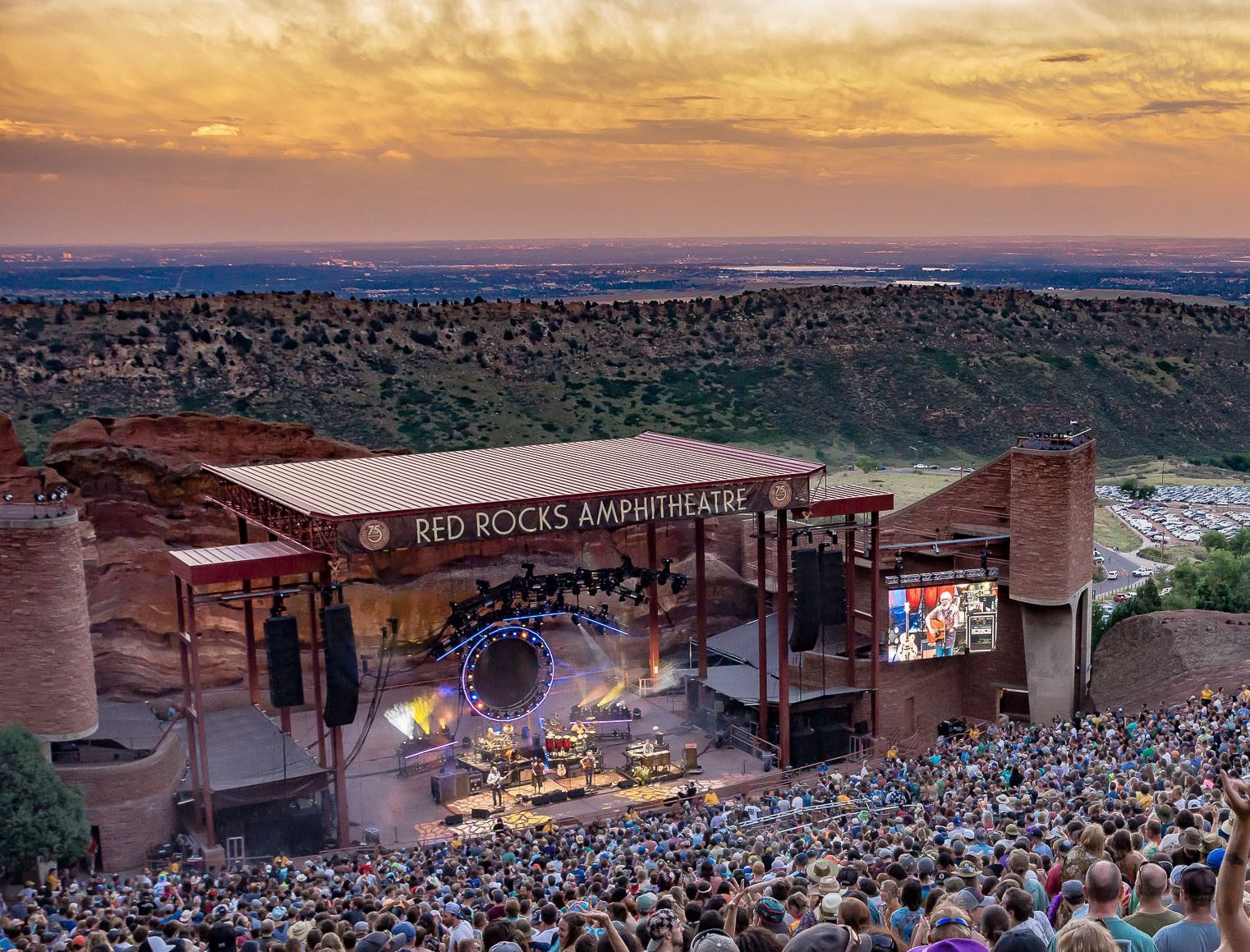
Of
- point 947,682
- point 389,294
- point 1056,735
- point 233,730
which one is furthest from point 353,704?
point 389,294

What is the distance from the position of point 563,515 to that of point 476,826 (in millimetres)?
6263

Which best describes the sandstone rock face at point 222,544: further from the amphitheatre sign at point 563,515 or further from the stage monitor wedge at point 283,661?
the stage monitor wedge at point 283,661

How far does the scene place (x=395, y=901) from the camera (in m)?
17.1

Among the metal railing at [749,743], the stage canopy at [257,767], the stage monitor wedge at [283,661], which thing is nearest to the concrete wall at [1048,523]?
the metal railing at [749,743]

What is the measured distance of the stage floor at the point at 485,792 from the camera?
29141 mm

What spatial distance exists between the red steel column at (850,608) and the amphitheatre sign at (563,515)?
8.05 feet

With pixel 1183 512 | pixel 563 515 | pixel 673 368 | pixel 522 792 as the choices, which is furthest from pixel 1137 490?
pixel 522 792

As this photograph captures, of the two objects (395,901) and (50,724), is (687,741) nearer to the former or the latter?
(50,724)

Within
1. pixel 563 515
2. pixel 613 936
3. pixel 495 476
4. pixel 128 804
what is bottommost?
pixel 128 804

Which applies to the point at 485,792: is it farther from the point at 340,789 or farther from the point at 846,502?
the point at 846,502

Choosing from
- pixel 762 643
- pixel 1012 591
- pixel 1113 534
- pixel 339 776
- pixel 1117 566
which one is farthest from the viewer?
pixel 1113 534

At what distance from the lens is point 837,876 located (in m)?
12.9

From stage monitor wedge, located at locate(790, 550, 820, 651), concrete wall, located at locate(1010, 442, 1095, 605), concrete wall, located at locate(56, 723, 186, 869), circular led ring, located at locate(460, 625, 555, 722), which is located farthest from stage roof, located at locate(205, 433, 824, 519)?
concrete wall, located at locate(1010, 442, 1095, 605)

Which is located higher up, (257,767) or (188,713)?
(188,713)
